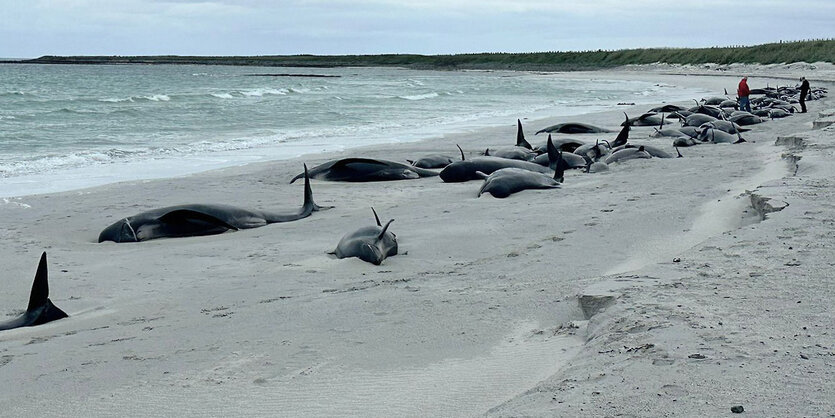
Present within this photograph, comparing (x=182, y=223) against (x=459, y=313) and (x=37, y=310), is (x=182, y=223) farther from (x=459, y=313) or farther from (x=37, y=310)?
(x=459, y=313)

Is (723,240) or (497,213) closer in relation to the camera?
(723,240)

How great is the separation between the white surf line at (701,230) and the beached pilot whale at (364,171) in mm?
4291

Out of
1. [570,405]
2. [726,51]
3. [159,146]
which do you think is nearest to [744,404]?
[570,405]

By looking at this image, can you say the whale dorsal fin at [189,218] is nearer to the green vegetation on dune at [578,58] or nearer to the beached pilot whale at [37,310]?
the beached pilot whale at [37,310]

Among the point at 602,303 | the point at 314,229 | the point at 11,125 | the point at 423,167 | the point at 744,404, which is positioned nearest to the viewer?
the point at 744,404

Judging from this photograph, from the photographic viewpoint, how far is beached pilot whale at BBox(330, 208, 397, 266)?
6.49 metres

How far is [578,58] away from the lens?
110 m

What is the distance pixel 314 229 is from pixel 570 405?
17.4ft

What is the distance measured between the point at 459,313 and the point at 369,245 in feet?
5.70

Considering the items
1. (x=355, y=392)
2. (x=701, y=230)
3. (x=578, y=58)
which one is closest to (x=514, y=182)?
(x=701, y=230)

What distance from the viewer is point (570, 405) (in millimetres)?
3186

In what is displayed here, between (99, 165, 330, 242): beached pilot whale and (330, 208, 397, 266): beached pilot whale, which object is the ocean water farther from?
(330, 208, 397, 266): beached pilot whale

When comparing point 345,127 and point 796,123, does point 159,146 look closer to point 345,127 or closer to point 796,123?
point 345,127

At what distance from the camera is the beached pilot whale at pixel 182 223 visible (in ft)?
26.4
